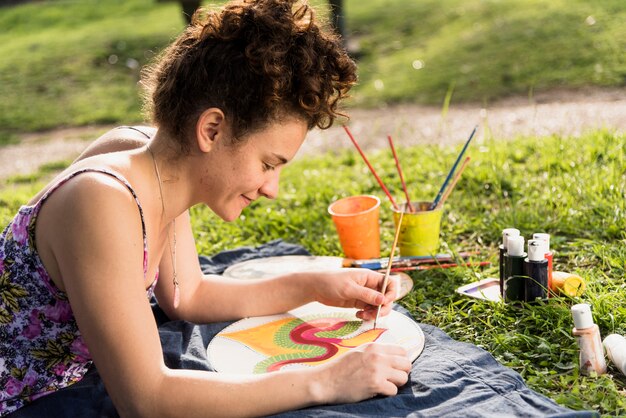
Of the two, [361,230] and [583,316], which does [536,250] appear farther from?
[361,230]

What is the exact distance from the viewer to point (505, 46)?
702 cm

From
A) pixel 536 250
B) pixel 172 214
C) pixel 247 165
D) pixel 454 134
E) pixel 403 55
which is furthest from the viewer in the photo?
pixel 403 55

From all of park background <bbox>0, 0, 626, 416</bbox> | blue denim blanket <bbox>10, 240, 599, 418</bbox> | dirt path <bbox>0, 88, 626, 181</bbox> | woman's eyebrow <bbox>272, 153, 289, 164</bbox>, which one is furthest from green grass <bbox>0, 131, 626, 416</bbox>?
woman's eyebrow <bbox>272, 153, 289, 164</bbox>

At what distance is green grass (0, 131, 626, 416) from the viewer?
7.68 ft

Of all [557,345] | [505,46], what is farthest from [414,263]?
[505,46]

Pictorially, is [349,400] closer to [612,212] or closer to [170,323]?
[170,323]

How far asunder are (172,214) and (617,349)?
1.28 metres

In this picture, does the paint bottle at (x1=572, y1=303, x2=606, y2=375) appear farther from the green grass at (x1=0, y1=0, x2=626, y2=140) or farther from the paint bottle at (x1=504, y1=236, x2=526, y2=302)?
the green grass at (x1=0, y1=0, x2=626, y2=140)

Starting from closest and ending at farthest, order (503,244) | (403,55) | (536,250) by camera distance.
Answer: (536,250)
(503,244)
(403,55)

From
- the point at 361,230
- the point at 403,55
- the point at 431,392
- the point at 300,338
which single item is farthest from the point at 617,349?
the point at 403,55

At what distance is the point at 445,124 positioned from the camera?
5.67 metres

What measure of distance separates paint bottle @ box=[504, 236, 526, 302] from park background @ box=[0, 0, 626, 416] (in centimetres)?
5

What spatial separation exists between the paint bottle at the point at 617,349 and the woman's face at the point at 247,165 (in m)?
1.04

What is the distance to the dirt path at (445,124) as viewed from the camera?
520cm
